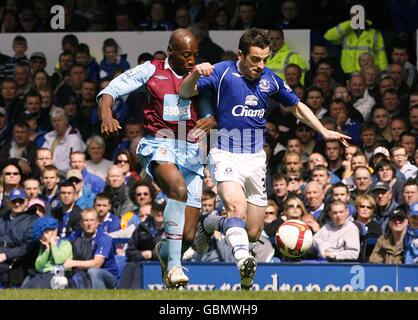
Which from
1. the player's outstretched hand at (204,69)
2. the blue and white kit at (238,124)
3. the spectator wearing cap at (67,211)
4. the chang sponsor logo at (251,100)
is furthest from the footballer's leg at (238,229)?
the spectator wearing cap at (67,211)

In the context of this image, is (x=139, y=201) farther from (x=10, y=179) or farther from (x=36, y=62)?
(x=36, y=62)

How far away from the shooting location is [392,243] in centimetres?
1609

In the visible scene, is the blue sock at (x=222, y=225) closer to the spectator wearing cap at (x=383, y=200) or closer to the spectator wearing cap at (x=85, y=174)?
the spectator wearing cap at (x=383, y=200)

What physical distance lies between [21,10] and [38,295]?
1119cm

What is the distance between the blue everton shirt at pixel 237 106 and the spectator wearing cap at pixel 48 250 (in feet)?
14.6

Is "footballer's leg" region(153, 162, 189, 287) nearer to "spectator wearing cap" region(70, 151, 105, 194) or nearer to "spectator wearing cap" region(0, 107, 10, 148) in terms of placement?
"spectator wearing cap" region(70, 151, 105, 194)

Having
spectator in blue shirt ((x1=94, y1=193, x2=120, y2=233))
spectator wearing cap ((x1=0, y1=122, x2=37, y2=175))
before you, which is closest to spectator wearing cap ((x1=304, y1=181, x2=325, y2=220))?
spectator in blue shirt ((x1=94, y1=193, x2=120, y2=233))

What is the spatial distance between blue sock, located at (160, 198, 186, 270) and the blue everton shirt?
669 mm

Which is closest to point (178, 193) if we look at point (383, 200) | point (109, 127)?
point (109, 127)

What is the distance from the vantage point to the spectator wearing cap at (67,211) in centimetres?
1727

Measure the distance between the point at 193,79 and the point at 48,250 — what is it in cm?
494

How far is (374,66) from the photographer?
19.7m
